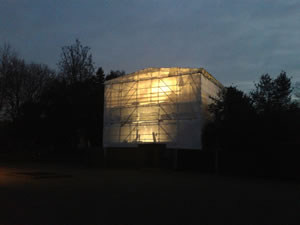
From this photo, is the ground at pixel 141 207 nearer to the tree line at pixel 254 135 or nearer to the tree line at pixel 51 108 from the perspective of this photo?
the tree line at pixel 254 135

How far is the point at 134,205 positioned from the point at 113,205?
625 millimetres

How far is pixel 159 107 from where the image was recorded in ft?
83.8

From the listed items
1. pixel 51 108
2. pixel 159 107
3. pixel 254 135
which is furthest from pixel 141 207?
pixel 51 108

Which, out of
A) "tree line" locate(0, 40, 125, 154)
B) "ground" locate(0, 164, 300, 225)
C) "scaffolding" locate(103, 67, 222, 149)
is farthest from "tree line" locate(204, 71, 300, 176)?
"tree line" locate(0, 40, 125, 154)

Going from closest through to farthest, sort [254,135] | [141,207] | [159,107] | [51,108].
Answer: [141,207] → [254,135] → [159,107] → [51,108]

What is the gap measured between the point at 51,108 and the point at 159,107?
49.5 feet

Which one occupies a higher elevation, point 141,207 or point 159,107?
point 159,107

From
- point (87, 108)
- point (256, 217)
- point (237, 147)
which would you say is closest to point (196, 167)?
point (237, 147)

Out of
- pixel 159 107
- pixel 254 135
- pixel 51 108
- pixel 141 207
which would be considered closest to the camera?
pixel 141 207

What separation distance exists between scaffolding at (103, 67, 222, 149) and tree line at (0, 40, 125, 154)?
6.50 metres

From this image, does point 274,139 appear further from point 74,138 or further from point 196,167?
point 74,138

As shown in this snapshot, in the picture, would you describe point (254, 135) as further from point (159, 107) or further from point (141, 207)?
point (141, 207)

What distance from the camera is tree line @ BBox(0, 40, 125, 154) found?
3353 centimetres

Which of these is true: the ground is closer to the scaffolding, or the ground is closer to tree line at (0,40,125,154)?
the scaffolding
